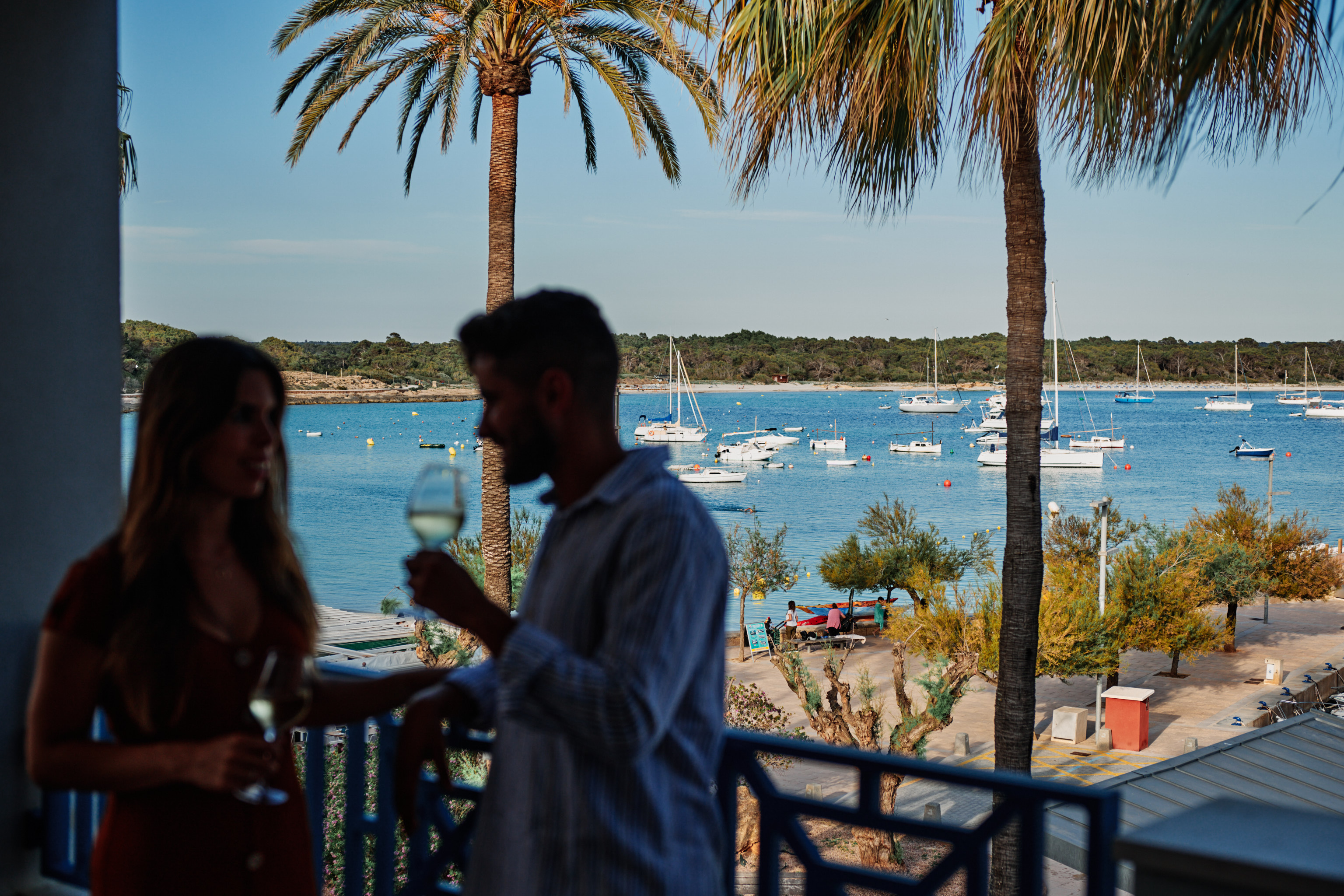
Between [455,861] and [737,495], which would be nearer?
[455,861]

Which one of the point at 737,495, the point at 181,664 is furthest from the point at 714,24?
the point at 737,495

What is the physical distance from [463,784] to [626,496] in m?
1.33

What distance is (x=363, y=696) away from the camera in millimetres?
1846

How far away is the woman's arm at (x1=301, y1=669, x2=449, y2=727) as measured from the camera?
6.00ft

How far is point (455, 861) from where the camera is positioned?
2500mm

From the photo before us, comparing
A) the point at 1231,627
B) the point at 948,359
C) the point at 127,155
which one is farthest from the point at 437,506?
the point at 948,359

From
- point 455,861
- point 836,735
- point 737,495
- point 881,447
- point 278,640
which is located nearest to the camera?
point 278,640

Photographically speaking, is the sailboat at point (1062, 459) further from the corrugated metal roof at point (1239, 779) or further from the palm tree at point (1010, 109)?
the palm tree at point (1010, 109)

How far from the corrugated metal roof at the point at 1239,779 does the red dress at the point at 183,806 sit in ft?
32.2

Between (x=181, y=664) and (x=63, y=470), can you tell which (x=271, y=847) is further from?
(x=63, y=470)

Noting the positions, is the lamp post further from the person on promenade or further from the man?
the man

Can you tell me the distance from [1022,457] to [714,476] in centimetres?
7428

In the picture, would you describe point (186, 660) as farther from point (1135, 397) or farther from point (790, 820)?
point (1135, 397)

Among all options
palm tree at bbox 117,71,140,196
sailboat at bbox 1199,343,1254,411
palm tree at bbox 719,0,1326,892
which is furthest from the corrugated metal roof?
sailboat at bbox 1199,343,1254,411
